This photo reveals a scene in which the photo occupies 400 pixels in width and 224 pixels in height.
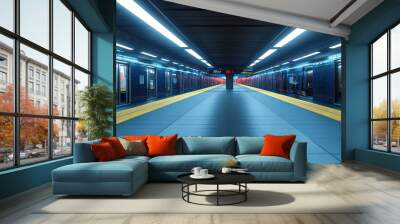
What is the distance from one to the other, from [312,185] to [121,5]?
6.22 metres

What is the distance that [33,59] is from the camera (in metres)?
6.31

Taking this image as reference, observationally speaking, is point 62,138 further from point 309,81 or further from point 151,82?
point 309,81

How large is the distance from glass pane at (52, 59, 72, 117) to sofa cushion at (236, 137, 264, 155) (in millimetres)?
3175

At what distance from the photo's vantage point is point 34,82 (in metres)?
6.32

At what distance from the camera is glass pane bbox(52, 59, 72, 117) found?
7195 mm

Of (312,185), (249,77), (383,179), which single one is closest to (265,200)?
(312,185)

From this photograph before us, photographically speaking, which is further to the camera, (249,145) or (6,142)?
(249,145)

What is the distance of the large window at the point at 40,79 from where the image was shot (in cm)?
549

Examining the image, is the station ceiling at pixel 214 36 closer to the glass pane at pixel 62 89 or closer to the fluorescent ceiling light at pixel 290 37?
the fluorescent ceiling light at pixel 290 37

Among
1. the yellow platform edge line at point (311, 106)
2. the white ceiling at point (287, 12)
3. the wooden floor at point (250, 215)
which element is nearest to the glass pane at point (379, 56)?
the white ceiling at point (287, 12)

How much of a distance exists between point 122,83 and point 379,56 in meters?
5.86

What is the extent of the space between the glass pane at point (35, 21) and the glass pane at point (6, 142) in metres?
1.30

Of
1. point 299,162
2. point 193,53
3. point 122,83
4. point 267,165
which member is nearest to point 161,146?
point 267,165

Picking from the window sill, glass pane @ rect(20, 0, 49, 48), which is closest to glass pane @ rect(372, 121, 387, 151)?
the window sill
